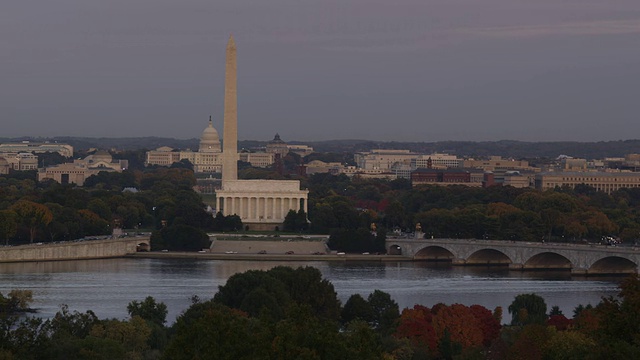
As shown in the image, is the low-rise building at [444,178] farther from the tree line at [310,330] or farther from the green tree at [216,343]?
the green tree at [216,343]

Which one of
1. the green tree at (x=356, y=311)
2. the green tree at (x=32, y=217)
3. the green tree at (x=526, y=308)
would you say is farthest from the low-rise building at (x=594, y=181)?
the green tree at (x=356, y=311)

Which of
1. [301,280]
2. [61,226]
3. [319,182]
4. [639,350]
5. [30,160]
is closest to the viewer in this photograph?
[639,350]

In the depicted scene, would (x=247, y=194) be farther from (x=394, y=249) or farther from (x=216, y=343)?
(x=216, y=343)

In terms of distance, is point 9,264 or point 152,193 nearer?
point 9,264

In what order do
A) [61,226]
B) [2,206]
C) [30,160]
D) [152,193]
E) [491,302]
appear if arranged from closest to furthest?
A: [491,302]
[61,226]
[2,206]
[152,193]
[30,160]

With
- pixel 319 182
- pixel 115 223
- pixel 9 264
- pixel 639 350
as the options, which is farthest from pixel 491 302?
pixel 319 182

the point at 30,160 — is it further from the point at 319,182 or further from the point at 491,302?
the point at 491,302
